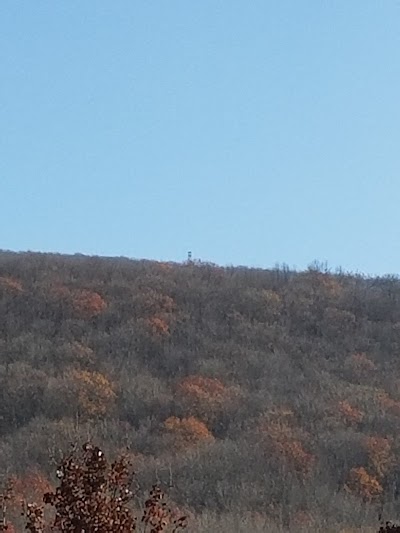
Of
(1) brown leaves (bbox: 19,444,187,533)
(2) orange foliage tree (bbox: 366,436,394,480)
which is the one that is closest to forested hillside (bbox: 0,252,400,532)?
(2) orange foliage tree (bbox: 366,436,394,480)

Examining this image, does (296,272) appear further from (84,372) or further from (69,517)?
(69,517)

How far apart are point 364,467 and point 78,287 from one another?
530 inches

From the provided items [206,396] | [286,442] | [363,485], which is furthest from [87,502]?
[206,396]

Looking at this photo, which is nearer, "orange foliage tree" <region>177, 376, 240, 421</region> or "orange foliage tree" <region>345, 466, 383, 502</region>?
"orange foliage tree" <region>345, 466, 383, 502</region>

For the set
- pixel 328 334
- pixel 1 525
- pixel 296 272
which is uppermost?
pixel 296 272

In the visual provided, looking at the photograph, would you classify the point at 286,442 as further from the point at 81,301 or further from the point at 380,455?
the point at 81,301

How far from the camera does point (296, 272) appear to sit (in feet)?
108

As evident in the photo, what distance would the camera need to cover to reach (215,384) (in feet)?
67.2

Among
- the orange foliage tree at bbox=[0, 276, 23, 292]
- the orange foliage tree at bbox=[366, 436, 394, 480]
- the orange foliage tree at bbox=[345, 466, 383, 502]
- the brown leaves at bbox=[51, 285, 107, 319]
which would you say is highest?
the orange foliage tree at bbox=[0, 276, 23, 292]

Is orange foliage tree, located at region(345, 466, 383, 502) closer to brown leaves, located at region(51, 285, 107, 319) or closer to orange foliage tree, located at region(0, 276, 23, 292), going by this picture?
brown leaves, located at region(51, 285, 107, 319)

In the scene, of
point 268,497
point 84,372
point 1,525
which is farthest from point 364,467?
point 1,525

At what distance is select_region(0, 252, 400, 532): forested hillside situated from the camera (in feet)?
50.3

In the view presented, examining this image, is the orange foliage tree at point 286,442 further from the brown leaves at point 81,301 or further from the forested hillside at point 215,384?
the brown leaves at point 81,301

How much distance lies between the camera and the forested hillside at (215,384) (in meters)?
15.3
